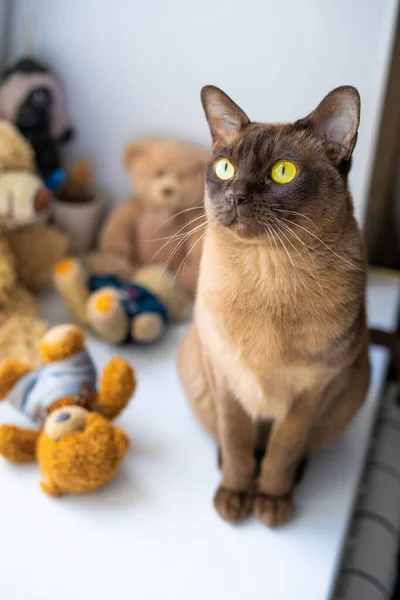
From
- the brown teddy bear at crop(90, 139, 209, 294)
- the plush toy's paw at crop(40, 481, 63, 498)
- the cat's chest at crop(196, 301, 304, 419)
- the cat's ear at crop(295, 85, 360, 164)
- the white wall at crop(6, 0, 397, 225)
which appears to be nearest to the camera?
the cat's ear at crop(295, 85, 360, 164)

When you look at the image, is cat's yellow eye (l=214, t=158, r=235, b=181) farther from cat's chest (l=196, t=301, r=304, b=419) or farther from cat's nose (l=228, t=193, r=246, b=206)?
cat's chest (l=196, t=301, r=304, b=419)

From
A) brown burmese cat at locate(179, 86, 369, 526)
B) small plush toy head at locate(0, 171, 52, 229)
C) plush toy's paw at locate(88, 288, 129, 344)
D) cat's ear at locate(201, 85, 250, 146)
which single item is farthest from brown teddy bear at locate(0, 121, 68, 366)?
cat's ear at locate(201, 85, 250, 146)

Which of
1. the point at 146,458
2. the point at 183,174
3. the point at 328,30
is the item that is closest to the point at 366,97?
the point at 328,30

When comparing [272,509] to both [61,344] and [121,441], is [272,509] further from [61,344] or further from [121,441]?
[61,344]

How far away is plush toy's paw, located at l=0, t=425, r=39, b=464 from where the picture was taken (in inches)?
34.2

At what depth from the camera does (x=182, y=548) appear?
835 millimetres

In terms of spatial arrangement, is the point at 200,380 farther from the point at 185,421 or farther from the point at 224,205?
the point at 224,205

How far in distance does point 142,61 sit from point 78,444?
2.85ft

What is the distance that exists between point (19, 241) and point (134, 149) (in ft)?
1.06

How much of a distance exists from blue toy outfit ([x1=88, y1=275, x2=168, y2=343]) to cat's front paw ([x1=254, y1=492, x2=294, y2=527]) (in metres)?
0.44

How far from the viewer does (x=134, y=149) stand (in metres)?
1.34

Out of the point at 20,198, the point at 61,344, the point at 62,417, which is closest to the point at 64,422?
the point at 62,417

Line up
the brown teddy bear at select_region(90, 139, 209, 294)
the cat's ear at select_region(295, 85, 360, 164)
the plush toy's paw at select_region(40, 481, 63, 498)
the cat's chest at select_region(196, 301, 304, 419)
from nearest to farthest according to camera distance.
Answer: the cat's ear at select_region(295, 85, 360, 164), the cat's chest at select_region(196, 301, 304, 419), the plush toy's paw at select_region(40, 481, 63, 498), the brown teddy bear at select_region(90, 139, 209, 294)

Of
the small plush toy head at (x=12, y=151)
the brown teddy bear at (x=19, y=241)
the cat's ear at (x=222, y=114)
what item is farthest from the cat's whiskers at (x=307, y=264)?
the small plush toy head at (x=12, y=151)
